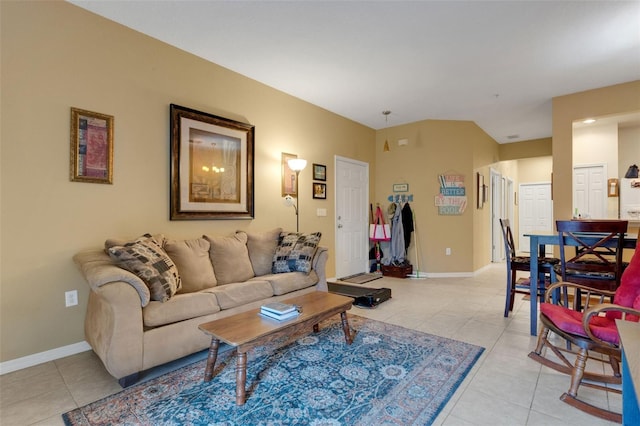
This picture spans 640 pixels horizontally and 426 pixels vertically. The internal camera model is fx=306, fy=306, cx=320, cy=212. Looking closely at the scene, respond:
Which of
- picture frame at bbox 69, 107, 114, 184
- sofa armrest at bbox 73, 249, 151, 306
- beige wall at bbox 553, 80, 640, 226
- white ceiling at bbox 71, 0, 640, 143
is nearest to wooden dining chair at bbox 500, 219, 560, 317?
beige wall at bbox 553, 80, 640, 226

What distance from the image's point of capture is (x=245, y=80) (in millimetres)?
3621

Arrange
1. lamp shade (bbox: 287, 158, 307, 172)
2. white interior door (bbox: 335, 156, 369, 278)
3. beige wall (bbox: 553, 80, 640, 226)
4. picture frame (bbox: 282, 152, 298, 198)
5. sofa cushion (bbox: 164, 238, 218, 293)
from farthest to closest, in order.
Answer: white interior door (bbox: 335, 156, 369, 278) < picture frame (bbox: 282, 152, 298, 198) < lamp shade (bbox: 287, 158, 307, 172) < beige wall (bbox: 553, 80, 640, 226) < sofa cushion (bbox: 164, 238, 218, 293)

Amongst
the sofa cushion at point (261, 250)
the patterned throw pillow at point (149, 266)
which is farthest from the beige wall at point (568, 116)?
the patterned throw pillow at point (149, 266)

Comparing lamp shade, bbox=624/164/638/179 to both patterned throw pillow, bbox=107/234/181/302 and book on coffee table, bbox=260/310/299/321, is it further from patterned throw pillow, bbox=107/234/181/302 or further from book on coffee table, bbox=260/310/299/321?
patterned throw pillow, bbox=107/234/181/302

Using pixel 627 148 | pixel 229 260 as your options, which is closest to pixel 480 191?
pixel 627 148

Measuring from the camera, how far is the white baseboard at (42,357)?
83.0 inches

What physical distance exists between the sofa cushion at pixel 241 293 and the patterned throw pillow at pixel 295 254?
409 mm

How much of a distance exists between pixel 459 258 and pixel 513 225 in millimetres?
4020

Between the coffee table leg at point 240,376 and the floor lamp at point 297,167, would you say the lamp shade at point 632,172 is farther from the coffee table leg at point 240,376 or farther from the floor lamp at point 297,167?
the coffee table leg at point 240,376

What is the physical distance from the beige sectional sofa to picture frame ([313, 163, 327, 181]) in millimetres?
1621

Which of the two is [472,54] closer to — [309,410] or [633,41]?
[633,41]

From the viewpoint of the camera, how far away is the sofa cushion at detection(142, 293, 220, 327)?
2.02 meters

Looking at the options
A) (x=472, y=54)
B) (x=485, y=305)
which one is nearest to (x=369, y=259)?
(x=485, y=305)

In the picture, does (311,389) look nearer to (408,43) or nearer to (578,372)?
(578,372)
